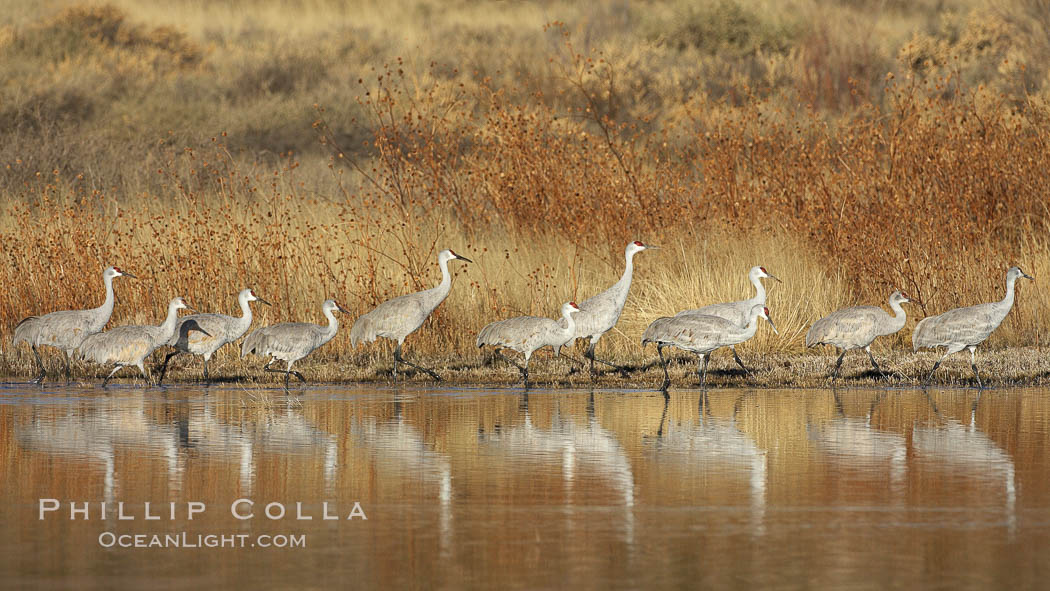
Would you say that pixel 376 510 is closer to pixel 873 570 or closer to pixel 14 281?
pixel 873 570

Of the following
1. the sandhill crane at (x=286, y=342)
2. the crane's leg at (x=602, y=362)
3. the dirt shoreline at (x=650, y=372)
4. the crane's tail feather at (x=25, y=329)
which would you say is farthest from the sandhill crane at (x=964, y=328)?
the crane's tail feather at (x=25, y=329)

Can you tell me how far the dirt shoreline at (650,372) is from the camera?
14.0 metres

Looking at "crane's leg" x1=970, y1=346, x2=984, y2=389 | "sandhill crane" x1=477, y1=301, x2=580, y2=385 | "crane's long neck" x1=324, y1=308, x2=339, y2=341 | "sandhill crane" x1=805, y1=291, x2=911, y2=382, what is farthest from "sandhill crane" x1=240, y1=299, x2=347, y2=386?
"crane's leg" x1=970, y1=346, x2=984, y2=389

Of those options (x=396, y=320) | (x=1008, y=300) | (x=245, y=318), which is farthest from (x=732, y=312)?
(x=245, y=318)

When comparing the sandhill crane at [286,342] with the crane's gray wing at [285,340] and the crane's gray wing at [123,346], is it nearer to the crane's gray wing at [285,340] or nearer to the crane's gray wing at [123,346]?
the crane's gray wing at [285,340]

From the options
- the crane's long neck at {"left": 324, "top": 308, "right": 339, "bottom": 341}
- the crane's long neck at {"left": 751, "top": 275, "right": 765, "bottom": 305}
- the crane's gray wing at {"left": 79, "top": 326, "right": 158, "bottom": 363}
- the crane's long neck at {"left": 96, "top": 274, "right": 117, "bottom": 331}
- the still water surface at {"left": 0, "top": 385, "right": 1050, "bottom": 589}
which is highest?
the crane's long neck at {"left": 751, "top": 275, "right": 765, "bottom": 305}

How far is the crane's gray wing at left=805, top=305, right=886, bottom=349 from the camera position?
14125 millimetres

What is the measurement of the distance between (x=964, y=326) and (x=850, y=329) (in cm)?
101

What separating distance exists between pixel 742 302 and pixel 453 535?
8.00 meters

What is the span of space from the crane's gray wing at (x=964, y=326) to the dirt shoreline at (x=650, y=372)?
31 centimetres

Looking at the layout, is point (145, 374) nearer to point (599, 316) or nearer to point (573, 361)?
point (573, 361)

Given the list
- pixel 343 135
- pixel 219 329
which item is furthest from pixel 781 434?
pixel 343 135

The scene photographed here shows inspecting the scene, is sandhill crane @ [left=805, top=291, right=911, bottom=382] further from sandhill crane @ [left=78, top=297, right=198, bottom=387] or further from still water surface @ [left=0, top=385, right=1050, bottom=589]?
sandhill crane @ [left=78, top=297, right=198, bottom=387]

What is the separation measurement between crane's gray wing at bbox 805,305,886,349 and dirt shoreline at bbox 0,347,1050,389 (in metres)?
0.31
